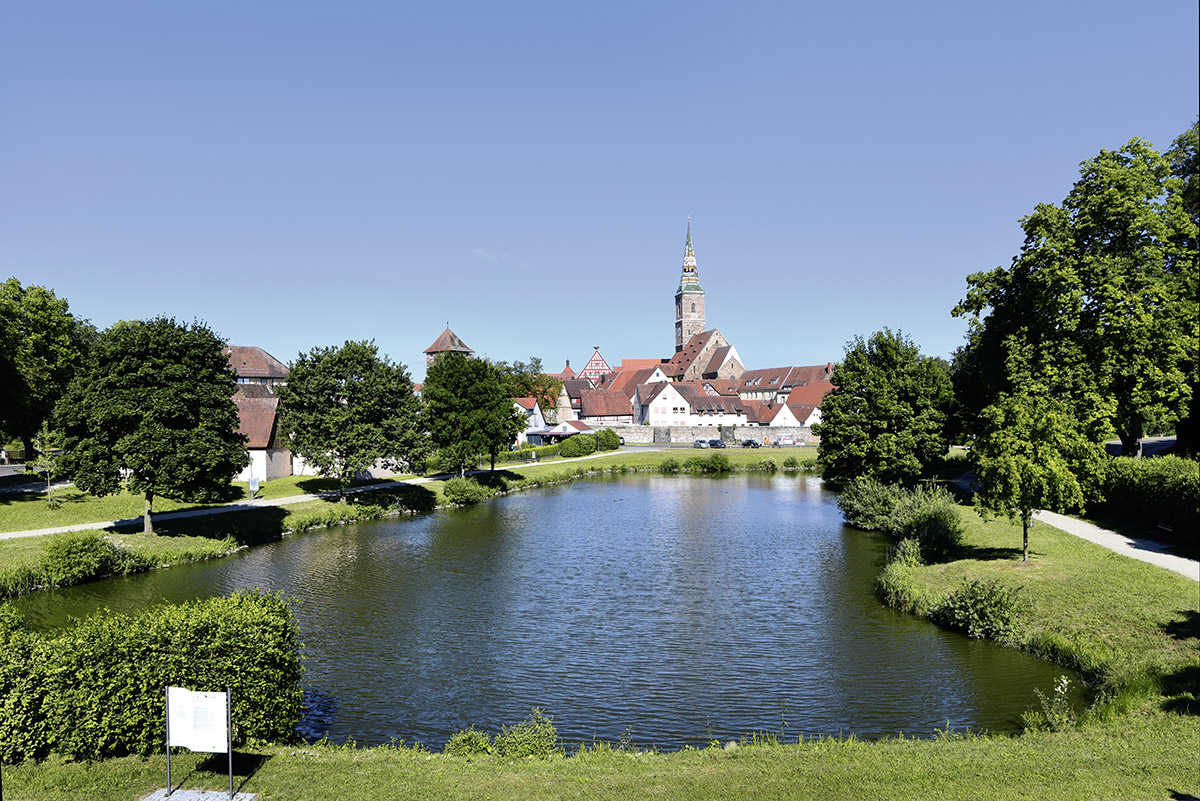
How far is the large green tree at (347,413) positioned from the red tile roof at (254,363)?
53933 millimetres

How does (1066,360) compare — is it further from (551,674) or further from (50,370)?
(50,370)

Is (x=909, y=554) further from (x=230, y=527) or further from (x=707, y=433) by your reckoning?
(x=707, y=433)

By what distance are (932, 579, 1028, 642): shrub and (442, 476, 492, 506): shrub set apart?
36.2m

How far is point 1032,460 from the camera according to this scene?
918 inches

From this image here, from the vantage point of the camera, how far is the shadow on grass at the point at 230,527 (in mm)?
34594

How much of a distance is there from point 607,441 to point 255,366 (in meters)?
47.6

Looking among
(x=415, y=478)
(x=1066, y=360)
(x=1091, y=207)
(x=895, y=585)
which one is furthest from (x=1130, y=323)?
(x=415, y=478)

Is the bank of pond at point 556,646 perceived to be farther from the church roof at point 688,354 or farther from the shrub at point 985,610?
the church roof at point 688,354

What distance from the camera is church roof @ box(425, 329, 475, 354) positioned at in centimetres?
12669

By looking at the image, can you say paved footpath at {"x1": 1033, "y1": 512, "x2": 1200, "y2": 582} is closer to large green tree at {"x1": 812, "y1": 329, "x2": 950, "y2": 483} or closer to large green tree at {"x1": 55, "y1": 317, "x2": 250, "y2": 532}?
large green tree at {"x1": 812, "y1": 329, "x2": 950, "y2": 483}

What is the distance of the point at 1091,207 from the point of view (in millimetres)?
30625

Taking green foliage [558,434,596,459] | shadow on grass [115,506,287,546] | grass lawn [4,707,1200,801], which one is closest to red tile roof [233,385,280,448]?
shadow on grass [115,506,287,546]

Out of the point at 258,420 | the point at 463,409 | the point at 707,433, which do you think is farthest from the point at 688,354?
the point at 258,420

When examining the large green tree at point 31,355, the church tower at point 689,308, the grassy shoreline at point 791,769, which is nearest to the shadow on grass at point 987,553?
the grassy shoreline at point 791,769
